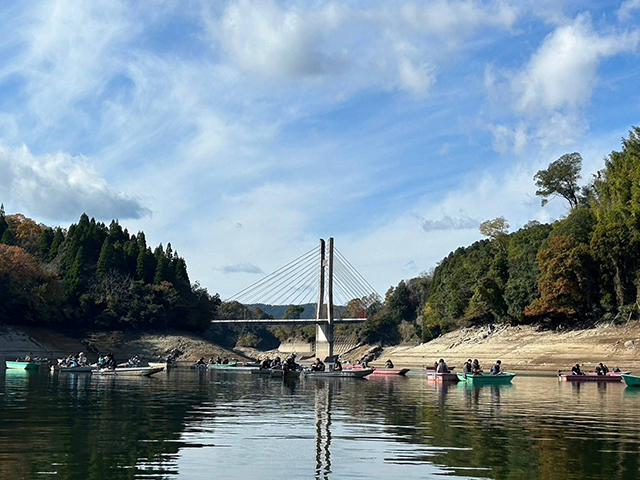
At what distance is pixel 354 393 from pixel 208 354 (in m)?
81.9

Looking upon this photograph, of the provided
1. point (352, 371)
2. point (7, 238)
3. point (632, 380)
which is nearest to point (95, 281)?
point (7, 238)

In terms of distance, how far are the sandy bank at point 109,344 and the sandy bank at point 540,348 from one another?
34.9m

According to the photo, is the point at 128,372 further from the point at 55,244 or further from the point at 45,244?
the point at 45,244

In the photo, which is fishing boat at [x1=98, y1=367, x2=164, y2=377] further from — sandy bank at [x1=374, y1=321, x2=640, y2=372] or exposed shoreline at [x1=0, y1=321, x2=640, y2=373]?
sandy bank at [x1=374, y1=321, x2=640, y2=372]

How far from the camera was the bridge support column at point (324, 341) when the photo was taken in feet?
447

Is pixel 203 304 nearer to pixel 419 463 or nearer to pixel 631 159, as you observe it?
pixel 631 159

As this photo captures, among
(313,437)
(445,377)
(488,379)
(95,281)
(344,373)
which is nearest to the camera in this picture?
(313,437)

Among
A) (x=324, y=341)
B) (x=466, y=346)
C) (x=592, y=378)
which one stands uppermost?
(x=324, y=341)

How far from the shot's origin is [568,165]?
115500mm

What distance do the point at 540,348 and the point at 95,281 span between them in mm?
80028

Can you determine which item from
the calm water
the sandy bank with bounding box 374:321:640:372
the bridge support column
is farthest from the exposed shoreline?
the calm water

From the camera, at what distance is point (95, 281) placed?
438ft

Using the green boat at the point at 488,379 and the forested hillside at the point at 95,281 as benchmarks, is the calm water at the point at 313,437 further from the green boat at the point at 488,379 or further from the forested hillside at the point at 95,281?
the forested hillside at the point at 95,281

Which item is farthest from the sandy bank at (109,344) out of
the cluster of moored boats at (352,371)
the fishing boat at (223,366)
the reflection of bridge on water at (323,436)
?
the reflection of bridge on water at (323,436)
